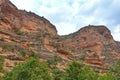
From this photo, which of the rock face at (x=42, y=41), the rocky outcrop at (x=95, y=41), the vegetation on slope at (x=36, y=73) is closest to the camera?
the vegetation on slope at (x=36, y=73)

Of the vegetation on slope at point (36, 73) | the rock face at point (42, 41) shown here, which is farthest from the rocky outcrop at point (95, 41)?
the vegetation on slope at point (36, 73)

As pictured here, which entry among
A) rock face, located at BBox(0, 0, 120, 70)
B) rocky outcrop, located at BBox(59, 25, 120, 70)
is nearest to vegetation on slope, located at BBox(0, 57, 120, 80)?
rock face, located at BBox(0, 0, 120, 70)

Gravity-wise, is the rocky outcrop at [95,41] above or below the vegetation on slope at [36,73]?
above

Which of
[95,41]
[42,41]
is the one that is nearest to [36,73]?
[42,41]

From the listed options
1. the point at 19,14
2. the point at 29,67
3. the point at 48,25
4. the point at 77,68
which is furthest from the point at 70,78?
the point at 48,25

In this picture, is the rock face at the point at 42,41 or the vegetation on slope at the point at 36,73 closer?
the vegetation on slope at the point at 36,73

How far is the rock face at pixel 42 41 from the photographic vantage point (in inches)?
3482

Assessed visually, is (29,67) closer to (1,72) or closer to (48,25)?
(1,72)

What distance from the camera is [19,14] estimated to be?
422 feet

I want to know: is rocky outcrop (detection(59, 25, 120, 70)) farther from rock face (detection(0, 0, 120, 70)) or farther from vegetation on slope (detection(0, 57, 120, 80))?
vegetation on slope (detection(0, 57, 120, 80))

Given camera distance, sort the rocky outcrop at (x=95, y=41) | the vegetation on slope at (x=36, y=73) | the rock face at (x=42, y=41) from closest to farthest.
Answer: the vegetation on slope at (x=36, y=73)
the rock face at (x=42, y=41)
the rocky outcrop at (x=95, y=41)

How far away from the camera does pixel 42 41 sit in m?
107

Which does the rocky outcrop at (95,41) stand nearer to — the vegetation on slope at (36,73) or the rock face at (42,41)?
the rock face at (42,41)

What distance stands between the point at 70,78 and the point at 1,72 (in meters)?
17.8
